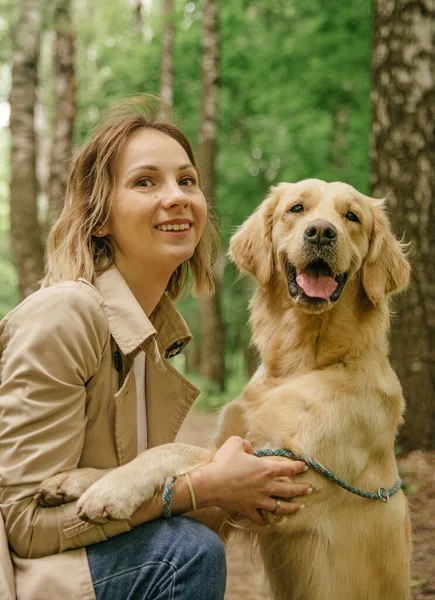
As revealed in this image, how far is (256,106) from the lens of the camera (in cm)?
1363

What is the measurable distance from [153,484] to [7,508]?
0.47 m

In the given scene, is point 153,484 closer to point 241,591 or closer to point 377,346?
point 377,346

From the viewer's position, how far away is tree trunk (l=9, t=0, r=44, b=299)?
318 inches

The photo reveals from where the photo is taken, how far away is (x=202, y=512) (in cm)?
278

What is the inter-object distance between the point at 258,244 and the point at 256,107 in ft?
36.5

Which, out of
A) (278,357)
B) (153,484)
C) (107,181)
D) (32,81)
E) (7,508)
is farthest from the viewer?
(32,81)

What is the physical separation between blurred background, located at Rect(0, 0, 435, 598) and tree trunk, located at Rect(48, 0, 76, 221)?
0.03m

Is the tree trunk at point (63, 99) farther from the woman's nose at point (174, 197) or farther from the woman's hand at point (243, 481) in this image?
the woman's hand at point (243, 481)

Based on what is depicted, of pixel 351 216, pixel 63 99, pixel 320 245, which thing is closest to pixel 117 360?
pixel 320 245

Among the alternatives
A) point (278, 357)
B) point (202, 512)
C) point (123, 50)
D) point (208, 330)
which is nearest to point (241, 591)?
point (202, 512)

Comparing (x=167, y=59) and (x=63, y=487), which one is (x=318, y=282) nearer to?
(x=63, y=487)

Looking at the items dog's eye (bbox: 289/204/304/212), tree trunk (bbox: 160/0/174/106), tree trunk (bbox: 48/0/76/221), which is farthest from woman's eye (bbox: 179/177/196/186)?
tree trunk (bbox: 160/0/174/106)

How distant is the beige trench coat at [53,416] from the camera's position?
6.88 feet

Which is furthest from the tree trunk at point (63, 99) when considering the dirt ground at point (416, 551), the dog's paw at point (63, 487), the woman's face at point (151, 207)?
the dog's paw at point (63, 487)
